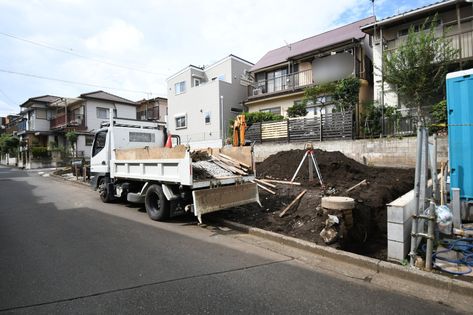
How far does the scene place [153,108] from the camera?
35281mm

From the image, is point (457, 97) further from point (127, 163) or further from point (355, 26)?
point (355, 26)

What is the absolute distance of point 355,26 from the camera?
18719 mm

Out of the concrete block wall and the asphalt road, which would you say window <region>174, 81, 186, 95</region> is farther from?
the asphalt road

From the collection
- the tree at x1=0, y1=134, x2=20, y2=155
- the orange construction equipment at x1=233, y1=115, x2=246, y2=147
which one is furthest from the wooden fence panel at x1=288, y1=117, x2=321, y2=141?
the tree at x1=0, y1=134, x2=20, y2=155

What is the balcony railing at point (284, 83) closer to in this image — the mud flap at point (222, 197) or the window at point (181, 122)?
the window at point (181, 122)

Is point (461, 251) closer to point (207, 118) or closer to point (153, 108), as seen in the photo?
point (207, 118)

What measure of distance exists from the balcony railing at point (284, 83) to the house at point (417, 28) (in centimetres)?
445

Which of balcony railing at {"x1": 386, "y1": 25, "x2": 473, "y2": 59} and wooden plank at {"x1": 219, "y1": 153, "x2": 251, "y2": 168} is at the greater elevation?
balcony railing at {"x1": 386, "y1": 25, "x2": 473, "y2": 59}

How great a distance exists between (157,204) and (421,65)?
12.0 meters

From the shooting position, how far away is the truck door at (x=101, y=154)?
853 cm

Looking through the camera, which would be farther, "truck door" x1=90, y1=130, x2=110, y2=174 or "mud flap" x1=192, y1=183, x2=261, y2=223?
"truck door" x1=90, y1=130, x2=110, y2=174

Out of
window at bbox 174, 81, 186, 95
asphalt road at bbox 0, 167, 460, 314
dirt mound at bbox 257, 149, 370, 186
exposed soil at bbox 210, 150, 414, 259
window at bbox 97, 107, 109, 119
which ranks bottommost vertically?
asphalt road at bbox 0, 167, 460, 314

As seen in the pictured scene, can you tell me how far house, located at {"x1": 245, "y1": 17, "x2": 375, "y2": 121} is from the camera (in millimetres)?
16391

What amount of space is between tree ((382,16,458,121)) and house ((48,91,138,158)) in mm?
27218
